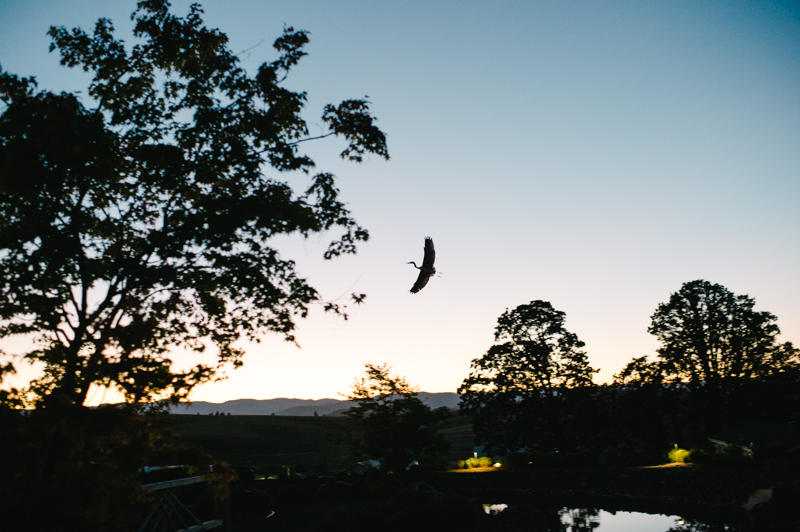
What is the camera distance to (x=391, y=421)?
21938mm

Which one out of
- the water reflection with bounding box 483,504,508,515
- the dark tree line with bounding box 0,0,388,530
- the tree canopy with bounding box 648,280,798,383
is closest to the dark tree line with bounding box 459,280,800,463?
the tree canopy with bounding box 648,280,798,383

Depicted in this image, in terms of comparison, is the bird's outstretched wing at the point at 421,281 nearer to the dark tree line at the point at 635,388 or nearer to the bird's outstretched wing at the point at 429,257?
the bird's outstretched wing at the point at 429,257

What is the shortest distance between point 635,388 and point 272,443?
2449 inches

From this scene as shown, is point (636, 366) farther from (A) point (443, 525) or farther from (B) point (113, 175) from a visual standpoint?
(B) point (113, 175)

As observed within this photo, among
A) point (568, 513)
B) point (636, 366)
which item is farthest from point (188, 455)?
point (636, 366)

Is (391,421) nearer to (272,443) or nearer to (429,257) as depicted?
(429,257)

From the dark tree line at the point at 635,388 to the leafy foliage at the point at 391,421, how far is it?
46.8 feet

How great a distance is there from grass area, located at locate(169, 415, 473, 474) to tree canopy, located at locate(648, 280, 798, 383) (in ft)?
74.0

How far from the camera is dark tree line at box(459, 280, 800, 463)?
35188 millimetres

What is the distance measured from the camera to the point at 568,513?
22391mm

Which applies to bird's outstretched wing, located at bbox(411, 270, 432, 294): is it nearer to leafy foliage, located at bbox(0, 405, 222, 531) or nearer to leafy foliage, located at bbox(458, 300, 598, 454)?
leafy foliage, located at bbox(0, 405, 222, 531)

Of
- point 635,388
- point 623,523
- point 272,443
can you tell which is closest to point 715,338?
point 635,388

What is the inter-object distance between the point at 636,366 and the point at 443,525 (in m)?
26.4

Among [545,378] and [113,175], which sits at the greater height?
[113,175]
